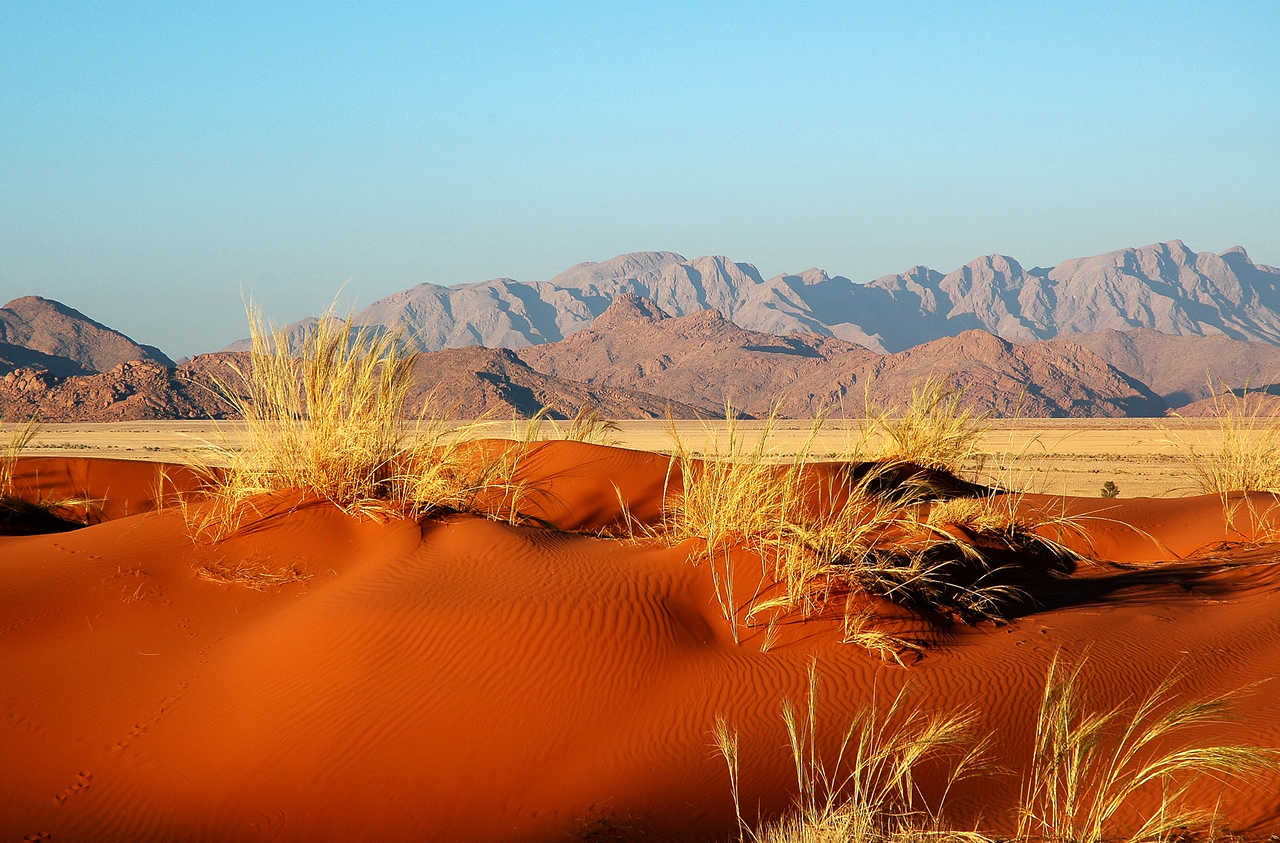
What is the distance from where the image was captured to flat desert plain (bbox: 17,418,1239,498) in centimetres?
1446

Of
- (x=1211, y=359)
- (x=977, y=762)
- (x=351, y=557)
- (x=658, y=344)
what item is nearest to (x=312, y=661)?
A: (x=351, y=557)

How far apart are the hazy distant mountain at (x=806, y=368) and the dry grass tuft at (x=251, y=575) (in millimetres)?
62230

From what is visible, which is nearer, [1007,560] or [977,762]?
[977,762]

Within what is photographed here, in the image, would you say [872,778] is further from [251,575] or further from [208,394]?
[208,394]

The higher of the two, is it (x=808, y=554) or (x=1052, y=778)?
(x=808, y=554)

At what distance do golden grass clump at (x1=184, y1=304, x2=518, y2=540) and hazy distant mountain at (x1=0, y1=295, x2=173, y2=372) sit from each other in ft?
303

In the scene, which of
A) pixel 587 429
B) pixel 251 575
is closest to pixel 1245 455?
pixel 587 429

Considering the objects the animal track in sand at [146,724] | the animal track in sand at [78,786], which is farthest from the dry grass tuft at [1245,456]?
the animal track in sand at [78,786]

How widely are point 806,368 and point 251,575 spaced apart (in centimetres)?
8877

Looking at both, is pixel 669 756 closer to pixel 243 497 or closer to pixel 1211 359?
pixel 243 497

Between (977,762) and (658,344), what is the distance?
101459 millimetres

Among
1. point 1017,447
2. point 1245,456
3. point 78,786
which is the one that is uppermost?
point 1245,456

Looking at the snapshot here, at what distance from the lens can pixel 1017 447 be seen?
36.8 metres

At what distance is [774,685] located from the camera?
5203 millimetres
